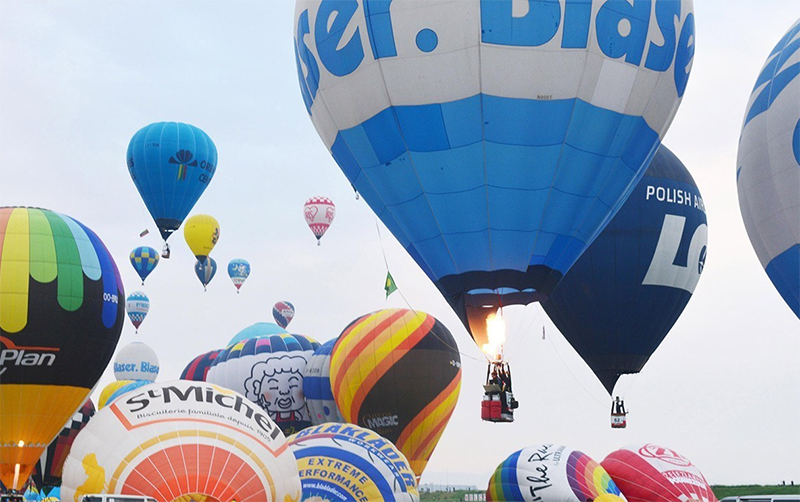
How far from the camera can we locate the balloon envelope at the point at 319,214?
133 feet

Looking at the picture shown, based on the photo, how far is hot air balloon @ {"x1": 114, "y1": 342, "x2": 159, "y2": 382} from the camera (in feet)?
148

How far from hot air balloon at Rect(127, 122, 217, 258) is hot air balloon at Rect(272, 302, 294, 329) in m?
16.3

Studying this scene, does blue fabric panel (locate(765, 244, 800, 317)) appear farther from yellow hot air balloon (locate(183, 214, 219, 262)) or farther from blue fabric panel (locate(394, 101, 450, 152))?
yellow hot air balloon (locate(183, 214, 219, 262))

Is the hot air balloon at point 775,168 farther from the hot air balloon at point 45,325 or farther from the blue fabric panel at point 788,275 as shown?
the hot air balloon at point 45,325

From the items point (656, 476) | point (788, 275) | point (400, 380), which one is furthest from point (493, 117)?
point (400, 380)

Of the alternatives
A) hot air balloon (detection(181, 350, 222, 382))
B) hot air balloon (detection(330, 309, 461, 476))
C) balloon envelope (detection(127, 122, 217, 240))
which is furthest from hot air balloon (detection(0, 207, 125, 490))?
balloon envelope (detection(127, 122, 217, 240))

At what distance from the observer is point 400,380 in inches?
844

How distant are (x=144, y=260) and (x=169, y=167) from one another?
10623 mm

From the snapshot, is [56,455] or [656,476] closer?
[656,476]

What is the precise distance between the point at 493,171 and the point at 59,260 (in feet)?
25.5

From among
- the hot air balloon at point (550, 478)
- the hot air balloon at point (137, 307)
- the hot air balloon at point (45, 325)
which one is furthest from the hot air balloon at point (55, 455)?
the hot air balloon at point (137, 307)

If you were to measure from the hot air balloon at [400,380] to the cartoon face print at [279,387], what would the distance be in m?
2.58

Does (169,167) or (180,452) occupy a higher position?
(169,167)

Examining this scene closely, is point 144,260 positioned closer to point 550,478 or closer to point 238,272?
point 238,272
